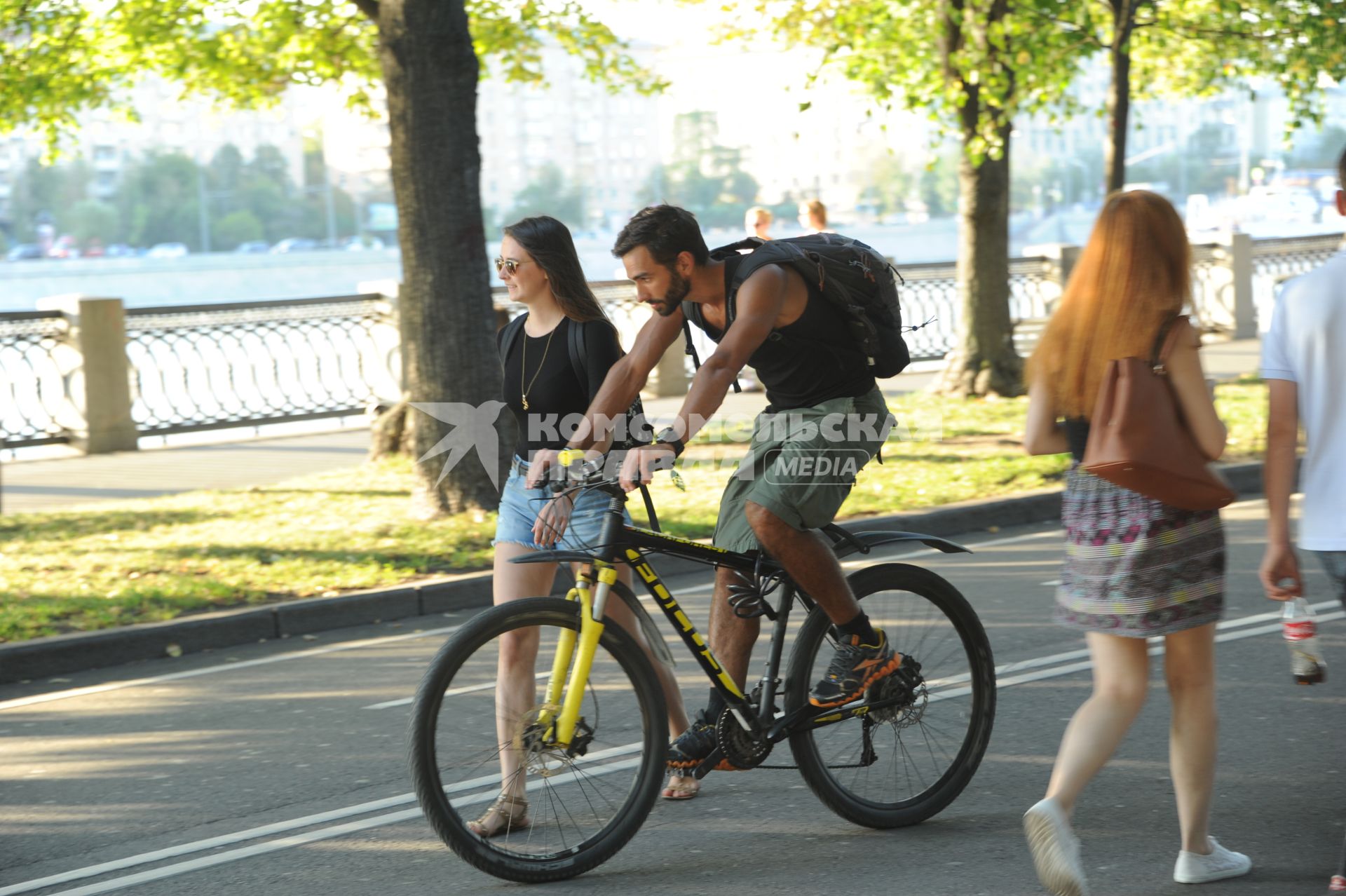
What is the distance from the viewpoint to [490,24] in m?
16.2

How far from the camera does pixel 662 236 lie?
405cm

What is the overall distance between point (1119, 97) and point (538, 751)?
34.8 feet

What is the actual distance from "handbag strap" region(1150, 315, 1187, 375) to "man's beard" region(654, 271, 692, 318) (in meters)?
1.25

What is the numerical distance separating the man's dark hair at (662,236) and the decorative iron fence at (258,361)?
12000mm

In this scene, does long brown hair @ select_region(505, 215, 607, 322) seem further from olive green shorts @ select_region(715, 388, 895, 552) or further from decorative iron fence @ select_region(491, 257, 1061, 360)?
decorative iron fence @ select_region(491, 257, 1061, 360)

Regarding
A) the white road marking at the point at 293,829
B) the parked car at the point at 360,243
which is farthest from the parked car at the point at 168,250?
the white road marking at the point at 293,829

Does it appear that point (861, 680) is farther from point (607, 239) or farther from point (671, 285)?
point (607, 239)

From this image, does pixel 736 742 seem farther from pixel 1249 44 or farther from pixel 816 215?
pixel 1249 44

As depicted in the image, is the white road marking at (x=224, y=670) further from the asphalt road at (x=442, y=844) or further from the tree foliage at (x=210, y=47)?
the tree foliage at (x=210, y=47)

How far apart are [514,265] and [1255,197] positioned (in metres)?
61.4

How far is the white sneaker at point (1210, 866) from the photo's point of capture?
3910 millimetres

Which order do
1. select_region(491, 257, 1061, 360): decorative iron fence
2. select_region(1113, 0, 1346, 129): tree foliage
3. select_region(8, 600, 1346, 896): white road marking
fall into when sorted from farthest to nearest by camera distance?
select_region(491, 257, 1061, 360): decorative iron fence → select_region(1113, 0, 1346, 129): tree foliage → select_region(8, 600, 1346, 896): white road marking

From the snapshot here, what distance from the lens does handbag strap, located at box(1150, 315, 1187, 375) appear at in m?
3.59

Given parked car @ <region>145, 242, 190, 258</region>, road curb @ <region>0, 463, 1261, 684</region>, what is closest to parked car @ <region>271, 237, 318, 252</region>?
parked car @ <region>145, 242, 190, 258</region>
